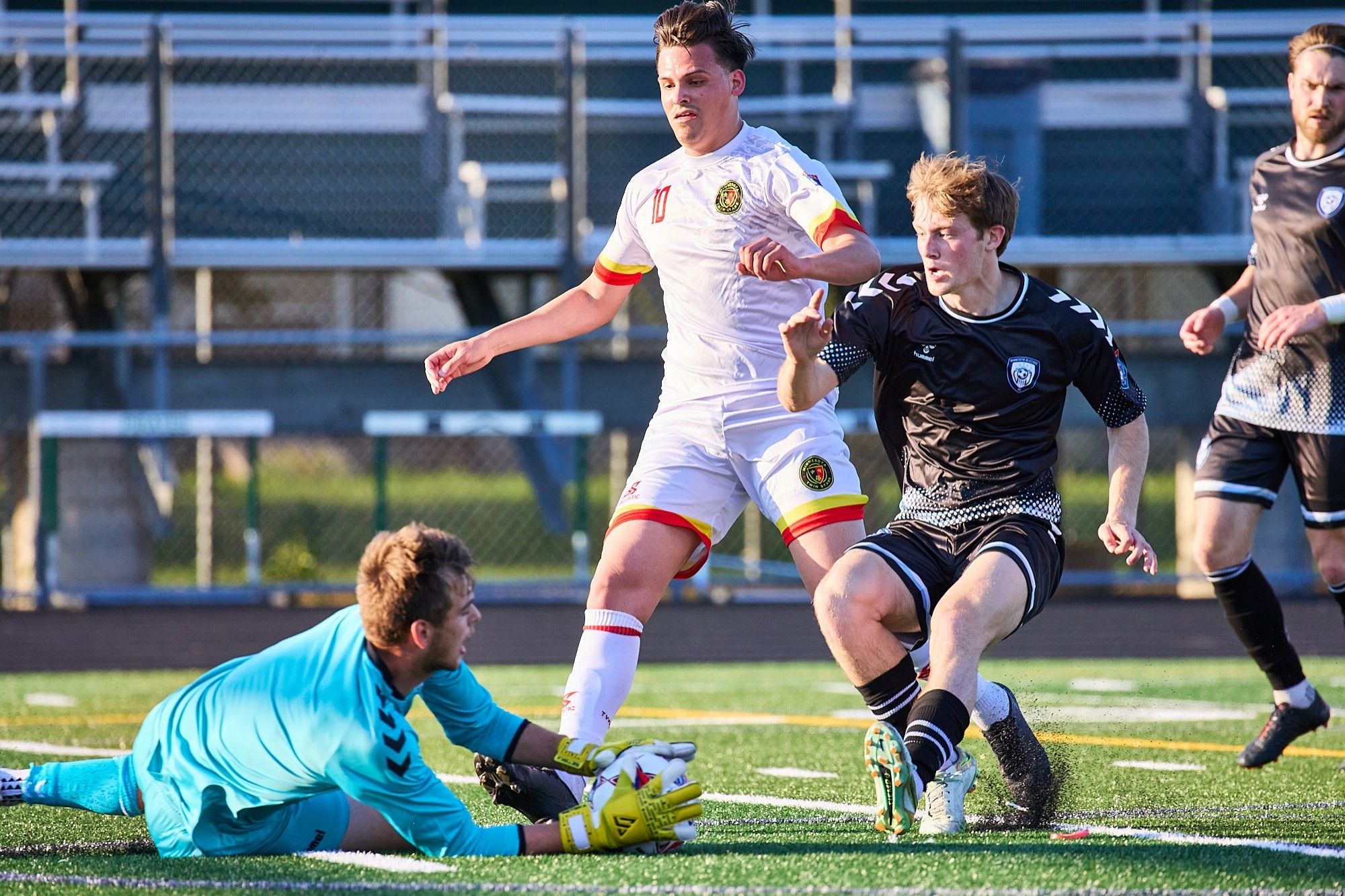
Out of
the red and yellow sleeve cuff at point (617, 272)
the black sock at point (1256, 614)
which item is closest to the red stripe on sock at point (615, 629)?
the red and yellow sleeve cuff at point (617, 272)

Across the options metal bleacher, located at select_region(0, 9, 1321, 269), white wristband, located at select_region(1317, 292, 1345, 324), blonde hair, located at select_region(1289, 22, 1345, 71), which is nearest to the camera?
white wristband, located at select_region(1317, 292, 1345, 324)

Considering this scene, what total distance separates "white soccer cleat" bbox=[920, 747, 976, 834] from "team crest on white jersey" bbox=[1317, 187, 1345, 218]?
2344 mm

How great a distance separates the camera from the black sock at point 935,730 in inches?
148

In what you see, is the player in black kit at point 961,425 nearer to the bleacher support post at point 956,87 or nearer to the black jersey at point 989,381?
the black jersey at point 989,381

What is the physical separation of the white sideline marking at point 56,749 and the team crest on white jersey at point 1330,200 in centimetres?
447

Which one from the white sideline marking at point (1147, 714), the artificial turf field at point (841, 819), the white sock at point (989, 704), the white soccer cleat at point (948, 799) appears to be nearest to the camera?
the artificial turf field at point (841, 819)

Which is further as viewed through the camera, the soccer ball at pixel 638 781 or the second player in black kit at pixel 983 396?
the second player in black kit at pixel 983 396

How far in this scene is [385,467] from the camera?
543 inches

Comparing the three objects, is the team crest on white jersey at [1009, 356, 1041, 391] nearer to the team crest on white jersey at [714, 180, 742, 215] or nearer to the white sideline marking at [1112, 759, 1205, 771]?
the team crest on white jersey at [714, 180, 742, 215]

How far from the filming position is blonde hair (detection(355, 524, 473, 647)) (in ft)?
11.4

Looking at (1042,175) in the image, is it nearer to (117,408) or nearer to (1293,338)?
(117,408)

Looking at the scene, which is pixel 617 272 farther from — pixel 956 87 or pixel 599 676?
pixel 956 87

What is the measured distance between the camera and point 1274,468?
213 inches

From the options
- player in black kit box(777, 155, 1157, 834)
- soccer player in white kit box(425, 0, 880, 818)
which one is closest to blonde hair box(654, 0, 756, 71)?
soccer player in white kit box(425, 0, 880, 818)
